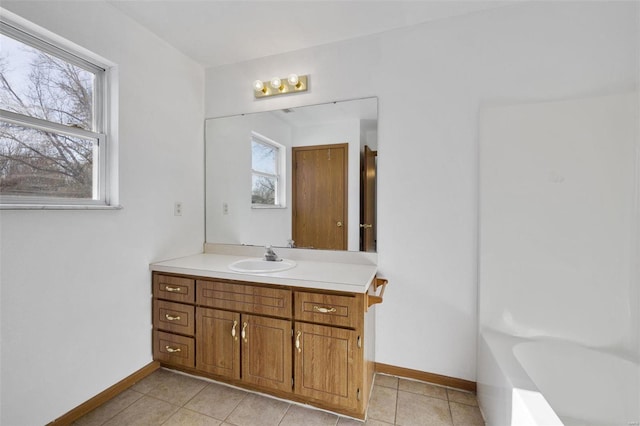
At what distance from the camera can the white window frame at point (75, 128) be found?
1329 mm

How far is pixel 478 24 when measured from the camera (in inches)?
69.5

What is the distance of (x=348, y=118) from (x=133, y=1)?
1552 mm

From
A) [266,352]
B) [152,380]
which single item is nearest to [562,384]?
[266,352]

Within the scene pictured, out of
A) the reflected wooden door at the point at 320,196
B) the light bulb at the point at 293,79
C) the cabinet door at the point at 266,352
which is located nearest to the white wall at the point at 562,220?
the reflected wooden door at the point at 320,196

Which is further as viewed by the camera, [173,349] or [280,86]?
[280,86]

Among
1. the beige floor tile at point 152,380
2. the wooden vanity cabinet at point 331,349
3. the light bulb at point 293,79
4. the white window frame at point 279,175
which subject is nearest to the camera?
the wooden vanity cabinet at point 331,349

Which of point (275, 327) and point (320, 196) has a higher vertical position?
point (320, 196)

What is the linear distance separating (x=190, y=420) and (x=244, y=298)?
0.71 m

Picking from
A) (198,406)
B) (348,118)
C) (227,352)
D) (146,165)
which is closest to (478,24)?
(348,118)

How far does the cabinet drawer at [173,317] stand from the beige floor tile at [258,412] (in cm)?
59

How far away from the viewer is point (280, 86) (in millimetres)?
2213

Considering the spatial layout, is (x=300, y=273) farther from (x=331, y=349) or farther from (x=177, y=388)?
(x=177, y=388)

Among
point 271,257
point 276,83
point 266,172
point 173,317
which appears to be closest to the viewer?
point 173,317

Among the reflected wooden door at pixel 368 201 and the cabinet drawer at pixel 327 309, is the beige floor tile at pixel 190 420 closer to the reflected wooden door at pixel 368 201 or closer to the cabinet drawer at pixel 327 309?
the cabinet drawer at pixel 327 309
